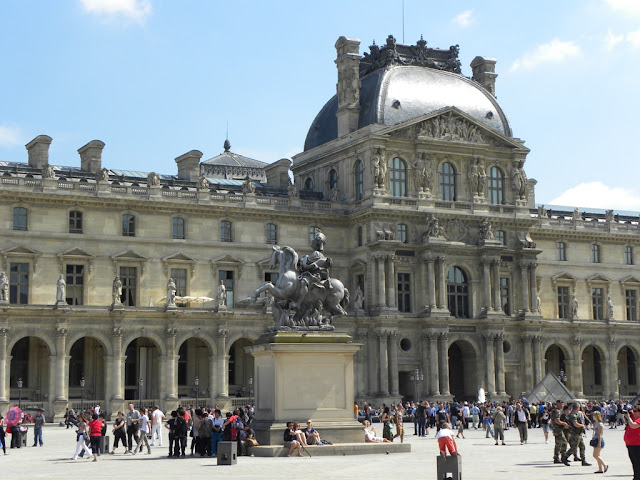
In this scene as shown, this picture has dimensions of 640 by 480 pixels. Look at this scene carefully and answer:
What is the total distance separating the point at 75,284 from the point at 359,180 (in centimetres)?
2146

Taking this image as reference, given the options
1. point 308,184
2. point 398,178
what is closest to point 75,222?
point 308,184

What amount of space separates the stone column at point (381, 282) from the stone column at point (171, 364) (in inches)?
565

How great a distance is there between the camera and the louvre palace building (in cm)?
7219

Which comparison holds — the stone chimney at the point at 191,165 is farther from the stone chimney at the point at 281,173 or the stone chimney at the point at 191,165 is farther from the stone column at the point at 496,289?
the stone column at the point at 496,289

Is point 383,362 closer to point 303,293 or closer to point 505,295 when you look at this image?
point 505,295

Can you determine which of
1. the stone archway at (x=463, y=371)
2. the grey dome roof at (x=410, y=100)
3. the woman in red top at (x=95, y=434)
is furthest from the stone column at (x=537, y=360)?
the woman in red top at (x=95, y=434)

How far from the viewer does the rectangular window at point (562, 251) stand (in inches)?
3578

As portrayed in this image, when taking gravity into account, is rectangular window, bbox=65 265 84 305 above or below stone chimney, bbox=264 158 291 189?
below

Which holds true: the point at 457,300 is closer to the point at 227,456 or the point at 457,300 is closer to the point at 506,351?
the point at 506,351

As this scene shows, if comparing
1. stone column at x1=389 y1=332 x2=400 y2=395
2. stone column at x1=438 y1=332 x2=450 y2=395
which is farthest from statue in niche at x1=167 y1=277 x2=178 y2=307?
stone column at x1=438 y1=332 x2=450 y2=395

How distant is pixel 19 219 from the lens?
236 ft

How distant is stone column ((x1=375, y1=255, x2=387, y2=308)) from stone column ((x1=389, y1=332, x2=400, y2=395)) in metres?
2.27

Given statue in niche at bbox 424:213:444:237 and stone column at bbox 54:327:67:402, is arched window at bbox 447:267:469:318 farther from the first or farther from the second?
stone column at bbox 54:327:67:402

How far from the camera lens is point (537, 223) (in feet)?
293
